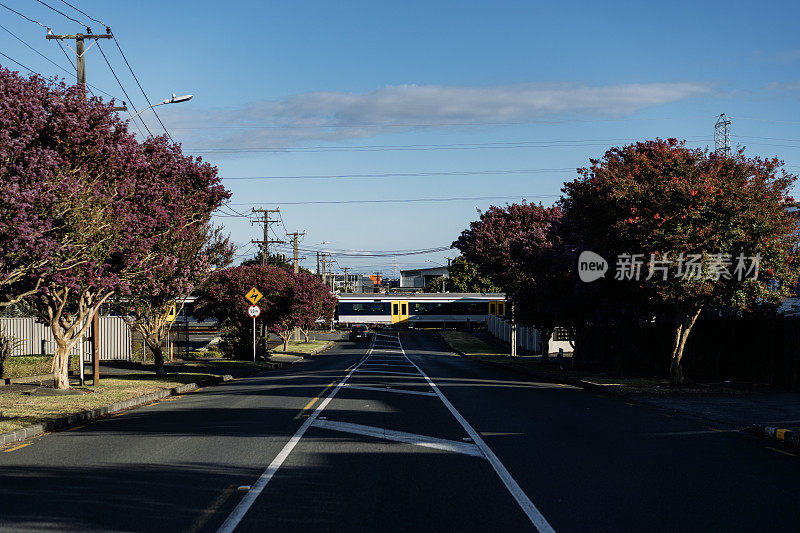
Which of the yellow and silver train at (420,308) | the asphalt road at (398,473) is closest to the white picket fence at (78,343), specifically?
the asphalt road at (398,473)

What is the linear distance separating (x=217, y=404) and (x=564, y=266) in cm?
1443

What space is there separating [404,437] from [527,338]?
4307 cm

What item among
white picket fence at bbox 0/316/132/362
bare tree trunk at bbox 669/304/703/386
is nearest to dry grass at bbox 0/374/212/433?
white picket fence at bbox 0/316/132/362

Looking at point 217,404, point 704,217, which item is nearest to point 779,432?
point 704,217

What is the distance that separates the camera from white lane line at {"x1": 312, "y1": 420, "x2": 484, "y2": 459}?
11320 mm

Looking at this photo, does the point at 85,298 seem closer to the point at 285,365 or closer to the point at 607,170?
the point at 607,170

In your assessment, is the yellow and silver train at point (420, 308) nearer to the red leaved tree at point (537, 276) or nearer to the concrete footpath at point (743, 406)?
the red leaved tree at point (537, 276)

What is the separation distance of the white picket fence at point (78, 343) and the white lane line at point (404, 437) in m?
20.5

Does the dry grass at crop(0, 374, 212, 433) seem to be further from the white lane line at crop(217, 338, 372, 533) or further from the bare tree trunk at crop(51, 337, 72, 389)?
the white lane line at crop(217, 338, 372, 533)

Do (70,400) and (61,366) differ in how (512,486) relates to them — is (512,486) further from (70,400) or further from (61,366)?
(61,366)

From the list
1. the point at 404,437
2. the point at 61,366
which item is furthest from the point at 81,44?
the point at 404,437

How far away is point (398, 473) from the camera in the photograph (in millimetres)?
9531

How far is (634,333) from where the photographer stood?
31172 millimetres

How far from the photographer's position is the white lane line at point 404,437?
1132 centimetres
